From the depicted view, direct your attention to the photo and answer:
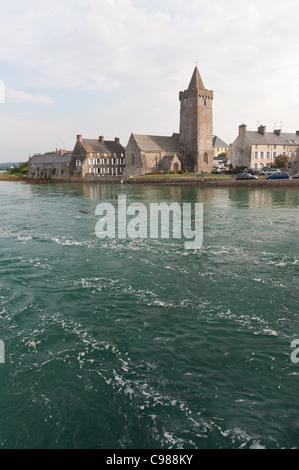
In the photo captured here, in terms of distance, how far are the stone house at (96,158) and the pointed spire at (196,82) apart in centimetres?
2892

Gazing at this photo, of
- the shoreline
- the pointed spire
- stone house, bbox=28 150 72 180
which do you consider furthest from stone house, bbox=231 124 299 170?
stone house, bbox=28 150 72 180

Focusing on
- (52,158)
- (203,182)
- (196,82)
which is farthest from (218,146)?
(203,182)

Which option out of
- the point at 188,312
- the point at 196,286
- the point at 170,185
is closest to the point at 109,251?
the point at 196,286

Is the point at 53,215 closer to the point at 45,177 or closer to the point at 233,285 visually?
the point at 233,285

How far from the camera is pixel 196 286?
1352 centimetres

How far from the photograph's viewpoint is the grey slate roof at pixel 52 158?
99794mm

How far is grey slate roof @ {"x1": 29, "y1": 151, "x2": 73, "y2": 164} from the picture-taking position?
99.8 meters

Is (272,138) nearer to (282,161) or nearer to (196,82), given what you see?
(282,161)

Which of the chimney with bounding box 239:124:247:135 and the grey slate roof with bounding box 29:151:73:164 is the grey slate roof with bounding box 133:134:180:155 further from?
the grey slate roof with bounding box 29:151:73:164

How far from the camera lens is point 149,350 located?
9.11m

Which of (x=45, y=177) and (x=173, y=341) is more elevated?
(x=45, y=177)

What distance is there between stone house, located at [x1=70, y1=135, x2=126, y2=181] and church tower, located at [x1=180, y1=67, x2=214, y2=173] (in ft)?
69.3
